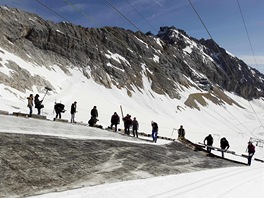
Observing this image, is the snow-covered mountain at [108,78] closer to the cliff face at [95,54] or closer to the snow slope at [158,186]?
the cliff face at [95,54]

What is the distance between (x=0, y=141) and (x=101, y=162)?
4159mm

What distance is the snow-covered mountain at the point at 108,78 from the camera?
2120 inches

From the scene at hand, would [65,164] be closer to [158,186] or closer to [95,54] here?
[158,186]

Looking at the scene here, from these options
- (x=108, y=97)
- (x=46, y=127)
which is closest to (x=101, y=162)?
(x=46, y=127)

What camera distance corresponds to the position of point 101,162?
1327 centimetres

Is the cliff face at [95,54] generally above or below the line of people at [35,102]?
above

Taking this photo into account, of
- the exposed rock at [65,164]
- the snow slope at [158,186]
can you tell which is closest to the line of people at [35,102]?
the snow slope at [158,186]

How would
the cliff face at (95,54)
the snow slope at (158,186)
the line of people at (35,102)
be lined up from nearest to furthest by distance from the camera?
the snow slope at (158,186) → the line of people at (35,102) → the cliff face at (95,54)

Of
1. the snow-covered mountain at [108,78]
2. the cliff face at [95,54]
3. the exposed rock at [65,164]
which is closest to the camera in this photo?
the exposed rock at [65,164]

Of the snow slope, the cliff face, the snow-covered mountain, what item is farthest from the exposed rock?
the cliff face

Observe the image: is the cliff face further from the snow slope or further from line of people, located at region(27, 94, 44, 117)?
the snow slope

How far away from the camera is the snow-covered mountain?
177 ft

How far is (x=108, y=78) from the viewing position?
83.9 metres

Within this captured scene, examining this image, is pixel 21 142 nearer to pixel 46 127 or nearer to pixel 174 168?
pixel 46 127
